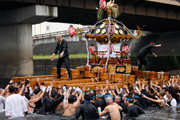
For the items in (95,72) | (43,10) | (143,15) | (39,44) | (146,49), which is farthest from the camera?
(39,44)

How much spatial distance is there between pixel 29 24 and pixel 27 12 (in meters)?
2.56

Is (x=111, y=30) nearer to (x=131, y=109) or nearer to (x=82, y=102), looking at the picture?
(x=82, y=102)

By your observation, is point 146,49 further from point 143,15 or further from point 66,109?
point 143,15

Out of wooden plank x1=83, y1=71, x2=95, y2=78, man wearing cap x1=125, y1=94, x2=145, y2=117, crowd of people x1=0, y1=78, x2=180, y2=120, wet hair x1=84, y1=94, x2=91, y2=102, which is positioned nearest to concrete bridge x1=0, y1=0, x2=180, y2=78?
wooden plank x1=83, y1=71, x2=95, y2=78

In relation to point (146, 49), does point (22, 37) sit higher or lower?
higher

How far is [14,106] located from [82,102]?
10.0 ft

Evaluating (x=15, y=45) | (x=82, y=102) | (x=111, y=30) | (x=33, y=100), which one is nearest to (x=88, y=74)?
(x=111, y=30)

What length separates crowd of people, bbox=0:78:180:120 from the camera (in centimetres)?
802

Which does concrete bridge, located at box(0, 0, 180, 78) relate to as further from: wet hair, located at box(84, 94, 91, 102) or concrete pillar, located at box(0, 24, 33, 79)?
wet hair, located at box(84, 94, 91, 102)

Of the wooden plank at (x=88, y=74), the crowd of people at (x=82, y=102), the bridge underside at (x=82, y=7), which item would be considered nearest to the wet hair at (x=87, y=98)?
the crowd of people at (x=82, y=102)

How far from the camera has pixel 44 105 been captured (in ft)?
32.3

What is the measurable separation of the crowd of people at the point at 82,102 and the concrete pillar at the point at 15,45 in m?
15.9

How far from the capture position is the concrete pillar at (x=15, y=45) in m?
27.4

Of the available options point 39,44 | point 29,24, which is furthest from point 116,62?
point 39,44
